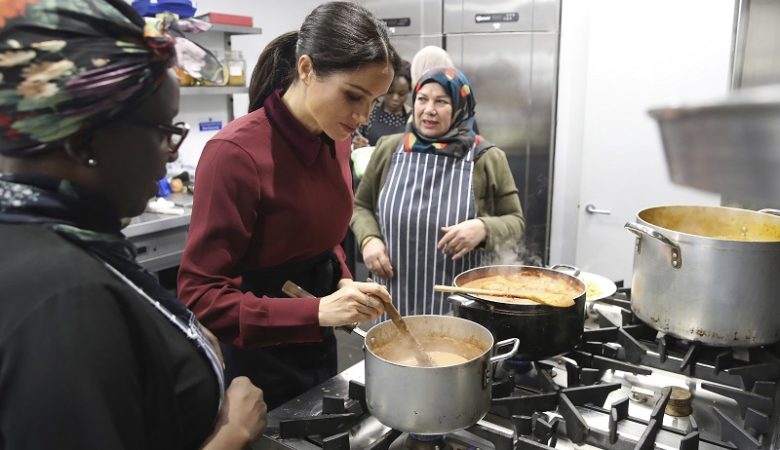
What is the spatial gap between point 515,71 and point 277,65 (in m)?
2.31

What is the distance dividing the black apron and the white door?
196 cm

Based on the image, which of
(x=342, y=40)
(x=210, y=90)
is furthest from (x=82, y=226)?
(x=210, y=90)

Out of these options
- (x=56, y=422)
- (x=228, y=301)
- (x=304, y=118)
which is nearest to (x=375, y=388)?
(x=228, y=301)

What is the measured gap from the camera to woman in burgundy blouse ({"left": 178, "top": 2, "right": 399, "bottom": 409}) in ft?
3.72

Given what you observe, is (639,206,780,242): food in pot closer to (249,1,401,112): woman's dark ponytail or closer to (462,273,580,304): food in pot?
(462,273,580,304): food in pot

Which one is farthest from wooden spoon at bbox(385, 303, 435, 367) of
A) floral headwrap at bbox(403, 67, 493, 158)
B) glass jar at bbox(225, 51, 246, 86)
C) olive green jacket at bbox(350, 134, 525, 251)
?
glass jar at bbox(225, 51, 246, 86)

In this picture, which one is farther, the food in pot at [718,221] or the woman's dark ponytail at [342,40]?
the food in pot at [718,221]

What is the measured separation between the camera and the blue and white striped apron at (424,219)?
1978 millimetres

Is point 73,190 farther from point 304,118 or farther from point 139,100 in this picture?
point 304,118

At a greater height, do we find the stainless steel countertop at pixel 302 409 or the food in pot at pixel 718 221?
the food in pot at pixel 718 221

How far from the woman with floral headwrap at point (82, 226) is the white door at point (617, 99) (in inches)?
98.9

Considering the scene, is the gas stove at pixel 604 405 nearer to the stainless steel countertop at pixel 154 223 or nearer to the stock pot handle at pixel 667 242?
the stock pot handle at pixel 667 242

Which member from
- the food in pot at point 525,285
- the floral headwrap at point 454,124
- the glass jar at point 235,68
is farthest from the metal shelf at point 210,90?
the food in pot at point 525,285

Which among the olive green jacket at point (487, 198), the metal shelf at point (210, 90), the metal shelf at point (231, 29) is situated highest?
the metal shelf at point (231, 29)
